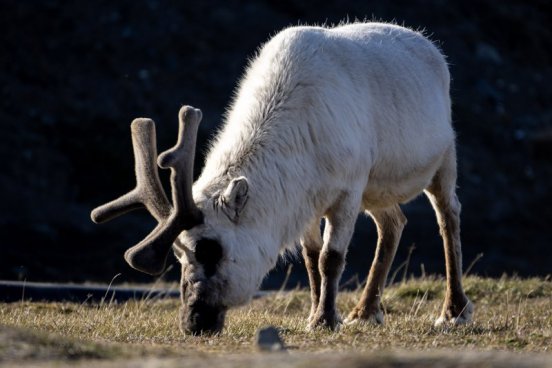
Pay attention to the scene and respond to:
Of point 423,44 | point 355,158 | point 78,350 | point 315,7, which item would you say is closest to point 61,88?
point 315,7

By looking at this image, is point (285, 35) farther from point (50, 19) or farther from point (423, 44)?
point (50, 19)

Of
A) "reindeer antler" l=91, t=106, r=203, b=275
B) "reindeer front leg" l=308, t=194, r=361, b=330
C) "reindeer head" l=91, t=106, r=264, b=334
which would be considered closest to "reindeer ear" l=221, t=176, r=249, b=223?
"reindeer head" l=91, t=106, r=264, b=334

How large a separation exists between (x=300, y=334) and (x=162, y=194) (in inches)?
52.1

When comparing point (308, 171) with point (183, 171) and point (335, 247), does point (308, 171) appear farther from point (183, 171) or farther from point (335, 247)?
point (183, 171)

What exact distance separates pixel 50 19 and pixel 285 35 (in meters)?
16.2

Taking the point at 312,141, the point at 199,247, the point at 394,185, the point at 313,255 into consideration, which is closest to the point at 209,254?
the point at 199,247

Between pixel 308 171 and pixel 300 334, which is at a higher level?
pixel 308 171

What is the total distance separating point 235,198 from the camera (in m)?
8.09

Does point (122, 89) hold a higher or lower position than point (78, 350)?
lower

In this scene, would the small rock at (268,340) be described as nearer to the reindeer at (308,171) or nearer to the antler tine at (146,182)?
the reindeer at (308,171)

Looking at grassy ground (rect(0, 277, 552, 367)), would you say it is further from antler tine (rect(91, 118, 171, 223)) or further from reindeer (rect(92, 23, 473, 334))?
antler tine (rect(91, 118, 171, 223))

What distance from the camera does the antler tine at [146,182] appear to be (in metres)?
8.39

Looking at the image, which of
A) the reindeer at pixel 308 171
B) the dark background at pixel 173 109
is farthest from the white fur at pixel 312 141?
the dark background at pixel 173 109

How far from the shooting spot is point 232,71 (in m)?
24.2
